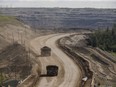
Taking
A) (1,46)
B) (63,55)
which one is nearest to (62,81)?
(63,55)

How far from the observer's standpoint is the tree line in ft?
418

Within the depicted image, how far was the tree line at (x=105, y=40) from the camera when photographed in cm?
12738

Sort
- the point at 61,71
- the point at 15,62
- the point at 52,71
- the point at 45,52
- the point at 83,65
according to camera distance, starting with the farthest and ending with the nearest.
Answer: the point at 45,52
the point at 15,62
the point at 83,65
the point at 61,71
the point at 52,71

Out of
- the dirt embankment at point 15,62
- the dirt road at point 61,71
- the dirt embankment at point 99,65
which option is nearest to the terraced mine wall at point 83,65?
the dirt embankment at point 99,65

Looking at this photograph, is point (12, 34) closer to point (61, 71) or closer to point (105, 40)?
point (105, 40)

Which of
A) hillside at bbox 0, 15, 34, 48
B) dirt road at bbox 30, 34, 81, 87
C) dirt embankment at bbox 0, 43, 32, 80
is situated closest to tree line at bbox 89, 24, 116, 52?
hillside at bbox 0, 15, 34, 48

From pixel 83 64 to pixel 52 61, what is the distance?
8.09m

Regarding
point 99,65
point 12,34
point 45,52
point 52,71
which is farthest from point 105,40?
point 52,71

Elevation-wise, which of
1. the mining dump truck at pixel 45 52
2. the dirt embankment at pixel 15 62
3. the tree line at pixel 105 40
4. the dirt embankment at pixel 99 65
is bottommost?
the tree line at pixel 105 40

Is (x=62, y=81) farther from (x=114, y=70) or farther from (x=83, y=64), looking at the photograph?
(x=114, y=70)

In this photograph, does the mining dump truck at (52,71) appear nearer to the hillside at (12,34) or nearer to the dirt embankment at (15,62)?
the dirt embankment at (15,62)

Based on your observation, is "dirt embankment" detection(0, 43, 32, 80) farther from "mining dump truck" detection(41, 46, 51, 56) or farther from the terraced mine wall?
the terraced mine wall

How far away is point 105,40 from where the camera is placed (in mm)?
134625

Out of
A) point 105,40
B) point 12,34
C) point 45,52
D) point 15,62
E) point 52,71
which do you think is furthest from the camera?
point 105,40
